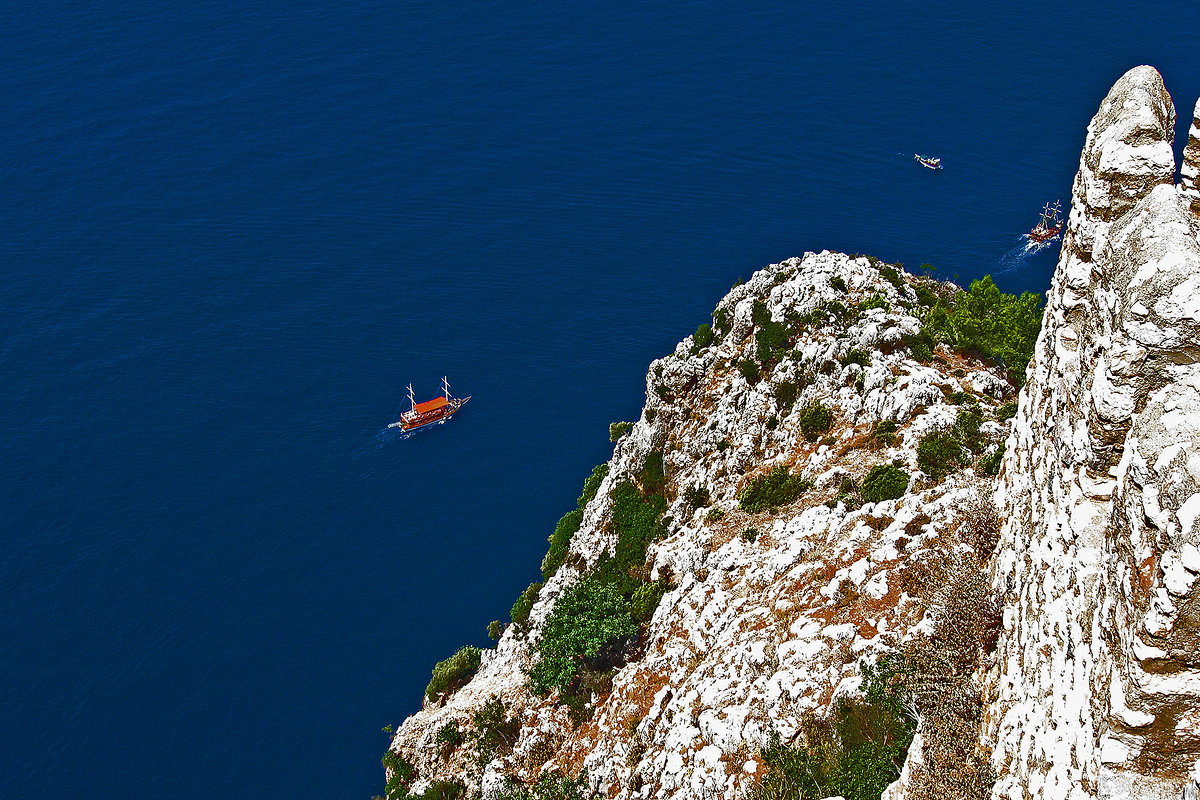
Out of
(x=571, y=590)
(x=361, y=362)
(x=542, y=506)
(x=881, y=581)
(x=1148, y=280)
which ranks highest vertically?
(x=1148, y=280)

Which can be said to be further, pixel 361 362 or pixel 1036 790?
pixel 361 362

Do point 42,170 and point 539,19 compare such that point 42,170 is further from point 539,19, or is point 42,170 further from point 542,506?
point 542,506

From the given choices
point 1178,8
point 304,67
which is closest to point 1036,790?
point 304,67

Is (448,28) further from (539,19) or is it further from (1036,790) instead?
(1036,790)

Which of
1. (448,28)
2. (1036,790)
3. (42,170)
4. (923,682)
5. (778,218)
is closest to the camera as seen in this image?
(1036,790)

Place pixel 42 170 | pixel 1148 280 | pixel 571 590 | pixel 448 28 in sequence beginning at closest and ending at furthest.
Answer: pixel 1148 280 → pixel 571 590 → pixel 42 170 → pixel 448 28

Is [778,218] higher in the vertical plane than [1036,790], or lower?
lower

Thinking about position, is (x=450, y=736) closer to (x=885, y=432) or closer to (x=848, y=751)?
(x=885, y=432)
